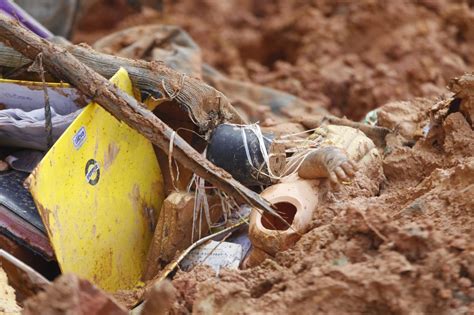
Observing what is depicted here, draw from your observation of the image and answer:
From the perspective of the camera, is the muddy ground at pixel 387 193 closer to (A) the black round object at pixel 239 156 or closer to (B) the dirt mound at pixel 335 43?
(B) the dirt mound at pixel 335 43

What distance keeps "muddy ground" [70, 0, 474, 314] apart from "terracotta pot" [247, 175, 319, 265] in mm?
56

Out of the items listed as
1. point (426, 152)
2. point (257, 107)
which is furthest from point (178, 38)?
point (426, 152)

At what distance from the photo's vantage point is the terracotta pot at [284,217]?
2.63m

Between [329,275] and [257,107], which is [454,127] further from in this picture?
[257,107]

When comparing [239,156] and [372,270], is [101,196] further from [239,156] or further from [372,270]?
[372,270]

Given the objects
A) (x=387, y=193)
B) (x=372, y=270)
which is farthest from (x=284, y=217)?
(x=372, y=270)

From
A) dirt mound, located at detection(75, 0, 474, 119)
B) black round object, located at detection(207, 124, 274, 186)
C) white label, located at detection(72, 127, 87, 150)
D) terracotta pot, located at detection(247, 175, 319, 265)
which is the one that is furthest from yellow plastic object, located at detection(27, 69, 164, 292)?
dirt mound, located at detection(75, 0, 474, 119)

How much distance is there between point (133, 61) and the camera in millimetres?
3061

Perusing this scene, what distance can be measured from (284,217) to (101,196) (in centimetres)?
60

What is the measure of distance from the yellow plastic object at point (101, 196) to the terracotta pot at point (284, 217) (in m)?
0.46

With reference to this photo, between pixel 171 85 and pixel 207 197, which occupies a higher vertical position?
pixel 171 85

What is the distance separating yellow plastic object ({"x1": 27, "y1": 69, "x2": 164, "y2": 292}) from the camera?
8.61ft

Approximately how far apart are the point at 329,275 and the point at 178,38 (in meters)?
2.90

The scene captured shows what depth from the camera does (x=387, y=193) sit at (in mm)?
2945
